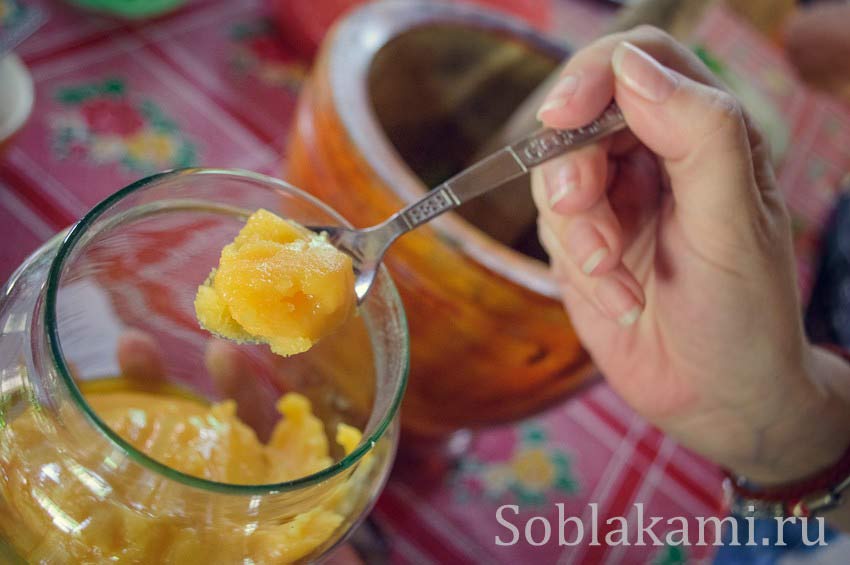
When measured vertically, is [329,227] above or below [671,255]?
above

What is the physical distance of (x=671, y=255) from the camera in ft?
1.81

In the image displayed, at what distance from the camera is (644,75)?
457 millimetres

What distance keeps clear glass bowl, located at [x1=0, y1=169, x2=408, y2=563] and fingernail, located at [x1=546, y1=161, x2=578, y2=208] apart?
0.17 meters

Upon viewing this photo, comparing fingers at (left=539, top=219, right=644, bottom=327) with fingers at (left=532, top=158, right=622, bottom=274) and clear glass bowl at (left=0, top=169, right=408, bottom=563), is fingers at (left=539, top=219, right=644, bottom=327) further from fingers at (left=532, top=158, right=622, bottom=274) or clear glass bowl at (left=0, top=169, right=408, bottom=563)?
clear glass bowl at (left=0, top=169, right=408, bottom=563)

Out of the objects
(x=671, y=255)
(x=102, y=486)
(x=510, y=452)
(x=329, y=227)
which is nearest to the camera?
(x=102, y=486)

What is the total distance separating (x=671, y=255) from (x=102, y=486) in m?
0.41

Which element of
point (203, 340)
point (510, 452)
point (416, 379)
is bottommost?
point (510, 452)

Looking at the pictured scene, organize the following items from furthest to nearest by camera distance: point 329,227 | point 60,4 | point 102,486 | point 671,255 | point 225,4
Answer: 1. point 225,4
2. point 60,4
3. point 671,255
4. point 329,227
5. point 102,486

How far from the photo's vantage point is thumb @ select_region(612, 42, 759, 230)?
1.47 ft

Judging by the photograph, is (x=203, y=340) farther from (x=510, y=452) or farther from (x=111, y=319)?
(x=510, y=452)

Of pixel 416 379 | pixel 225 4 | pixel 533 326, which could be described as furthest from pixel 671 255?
pixel 225 4

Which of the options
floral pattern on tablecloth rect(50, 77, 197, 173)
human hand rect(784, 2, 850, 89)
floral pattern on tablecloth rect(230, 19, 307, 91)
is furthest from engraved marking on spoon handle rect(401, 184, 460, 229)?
human hand rect(784, 2, 850, 89)

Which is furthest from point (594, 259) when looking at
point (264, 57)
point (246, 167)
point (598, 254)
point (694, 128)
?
point (264, 57)

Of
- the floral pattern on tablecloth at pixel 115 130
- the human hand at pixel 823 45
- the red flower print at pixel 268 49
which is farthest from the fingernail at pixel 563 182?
the human hand at pixel 823 45
